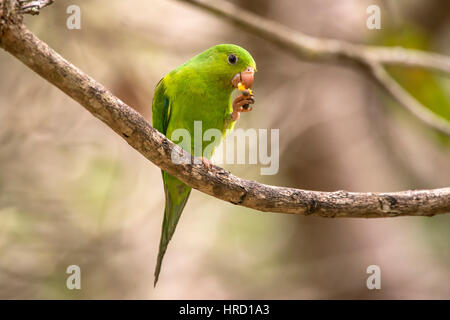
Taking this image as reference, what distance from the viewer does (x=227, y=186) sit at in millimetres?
2328

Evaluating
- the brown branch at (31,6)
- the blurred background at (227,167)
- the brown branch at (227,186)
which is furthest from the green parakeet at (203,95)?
the blurred background at (227,167)

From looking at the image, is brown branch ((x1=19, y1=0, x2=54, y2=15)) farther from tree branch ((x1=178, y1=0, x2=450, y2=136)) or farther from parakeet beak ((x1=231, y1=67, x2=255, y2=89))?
tree branch ((x1=178, y1=0, x2=450, y2=136))

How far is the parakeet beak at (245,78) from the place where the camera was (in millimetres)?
2625

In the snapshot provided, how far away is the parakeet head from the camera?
2.67 meters

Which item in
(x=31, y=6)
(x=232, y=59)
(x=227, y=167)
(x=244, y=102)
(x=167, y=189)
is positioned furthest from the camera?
(x=227, y=167)

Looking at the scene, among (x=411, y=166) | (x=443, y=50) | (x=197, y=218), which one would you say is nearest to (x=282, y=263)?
(x=197, y=218)

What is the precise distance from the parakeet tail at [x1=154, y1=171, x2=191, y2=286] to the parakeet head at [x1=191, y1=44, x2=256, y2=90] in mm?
681

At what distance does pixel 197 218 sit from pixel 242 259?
2.61 ft

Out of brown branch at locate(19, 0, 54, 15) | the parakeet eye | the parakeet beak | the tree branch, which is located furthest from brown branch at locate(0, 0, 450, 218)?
the tree branch

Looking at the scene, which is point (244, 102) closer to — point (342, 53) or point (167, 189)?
point (167, 189)

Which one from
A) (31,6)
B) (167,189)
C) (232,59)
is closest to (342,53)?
(232,59)

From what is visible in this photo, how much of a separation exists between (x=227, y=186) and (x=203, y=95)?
687 millimetres

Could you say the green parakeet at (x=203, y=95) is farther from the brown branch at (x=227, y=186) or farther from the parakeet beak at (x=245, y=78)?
the brown branch at (x=227, y=186)

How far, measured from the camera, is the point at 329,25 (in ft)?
18.2
